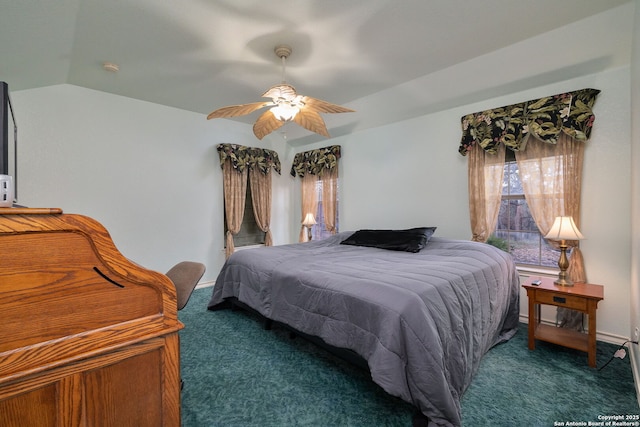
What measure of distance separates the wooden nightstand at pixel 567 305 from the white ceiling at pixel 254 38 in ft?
6.40

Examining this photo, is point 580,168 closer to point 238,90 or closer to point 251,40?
point 251,40

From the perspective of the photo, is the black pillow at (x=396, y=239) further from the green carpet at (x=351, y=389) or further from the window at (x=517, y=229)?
the green carpet at (x=351, y=389)

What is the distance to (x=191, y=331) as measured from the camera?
265 cm

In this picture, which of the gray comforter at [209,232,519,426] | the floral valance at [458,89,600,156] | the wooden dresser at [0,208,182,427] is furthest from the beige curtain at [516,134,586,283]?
the wooden dresser at [0,208,182,427]

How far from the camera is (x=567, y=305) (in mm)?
2131

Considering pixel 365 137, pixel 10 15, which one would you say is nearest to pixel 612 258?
pixel 365 137

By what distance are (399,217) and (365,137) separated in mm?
1361

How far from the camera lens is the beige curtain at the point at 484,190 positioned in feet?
9.93

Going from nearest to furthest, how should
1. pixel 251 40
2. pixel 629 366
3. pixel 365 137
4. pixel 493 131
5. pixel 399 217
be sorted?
pixel 629 366
pixel 251 40
pixel 493 131
pixel 399 217
pixel 365 137

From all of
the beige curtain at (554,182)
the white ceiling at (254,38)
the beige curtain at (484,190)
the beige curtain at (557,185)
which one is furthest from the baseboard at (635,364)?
the white ceiling at (254,38)

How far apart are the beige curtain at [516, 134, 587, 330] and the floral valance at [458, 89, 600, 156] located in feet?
0.39

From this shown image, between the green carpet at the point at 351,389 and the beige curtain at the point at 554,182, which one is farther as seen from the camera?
the beige curtain at the point at 554,182

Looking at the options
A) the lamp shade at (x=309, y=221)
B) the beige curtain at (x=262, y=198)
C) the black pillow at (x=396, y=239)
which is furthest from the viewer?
the beige curtain at (x=262, y=198)

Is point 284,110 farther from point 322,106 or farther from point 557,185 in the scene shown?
point 557,185
